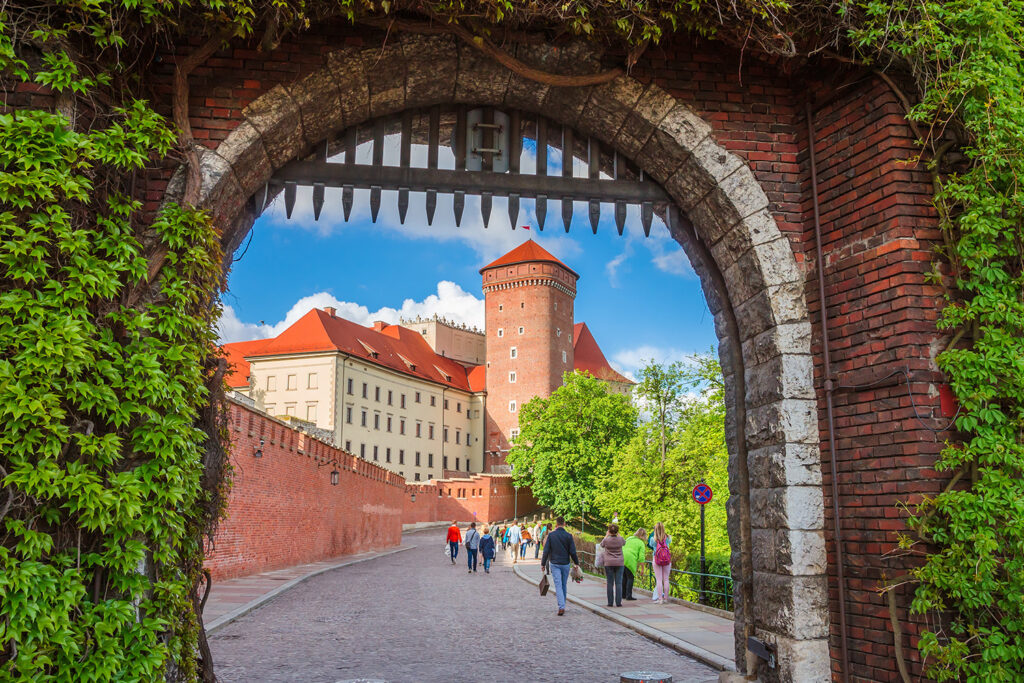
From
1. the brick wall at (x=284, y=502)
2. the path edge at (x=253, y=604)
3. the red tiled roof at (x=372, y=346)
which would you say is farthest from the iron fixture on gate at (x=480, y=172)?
the red tiled roof at (x=372, y=346)

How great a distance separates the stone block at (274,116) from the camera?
5.28 m

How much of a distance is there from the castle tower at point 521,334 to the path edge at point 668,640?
53.0 meters

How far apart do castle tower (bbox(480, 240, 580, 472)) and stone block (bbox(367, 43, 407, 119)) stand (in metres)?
60.7

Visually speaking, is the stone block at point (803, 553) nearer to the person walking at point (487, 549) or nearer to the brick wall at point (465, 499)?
the person walking at point (487, 549)

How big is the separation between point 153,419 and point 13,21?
2288 millimetres

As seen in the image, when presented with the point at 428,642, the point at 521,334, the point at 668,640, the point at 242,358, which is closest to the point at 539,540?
the point at 428,642

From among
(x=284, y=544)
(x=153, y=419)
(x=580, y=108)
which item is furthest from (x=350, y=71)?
(x=284, y=544)

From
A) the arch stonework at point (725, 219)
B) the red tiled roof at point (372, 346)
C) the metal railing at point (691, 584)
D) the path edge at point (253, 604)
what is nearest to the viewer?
the arch stonework at point (725, 219)

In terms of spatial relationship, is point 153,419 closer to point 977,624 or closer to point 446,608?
point 977,624

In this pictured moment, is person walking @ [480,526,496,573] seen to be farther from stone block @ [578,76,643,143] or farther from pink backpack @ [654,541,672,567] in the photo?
stone block @ [578,76,643,143]

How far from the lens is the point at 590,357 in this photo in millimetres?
83312

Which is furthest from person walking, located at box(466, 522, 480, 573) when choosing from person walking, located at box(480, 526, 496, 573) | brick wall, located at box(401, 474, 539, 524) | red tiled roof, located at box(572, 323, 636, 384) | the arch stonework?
red tiled roof, located at box(572, 323, 636, 384)

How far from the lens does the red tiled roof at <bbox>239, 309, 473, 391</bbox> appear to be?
193 ft

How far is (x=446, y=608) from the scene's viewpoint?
Result: 1350 centimetres
